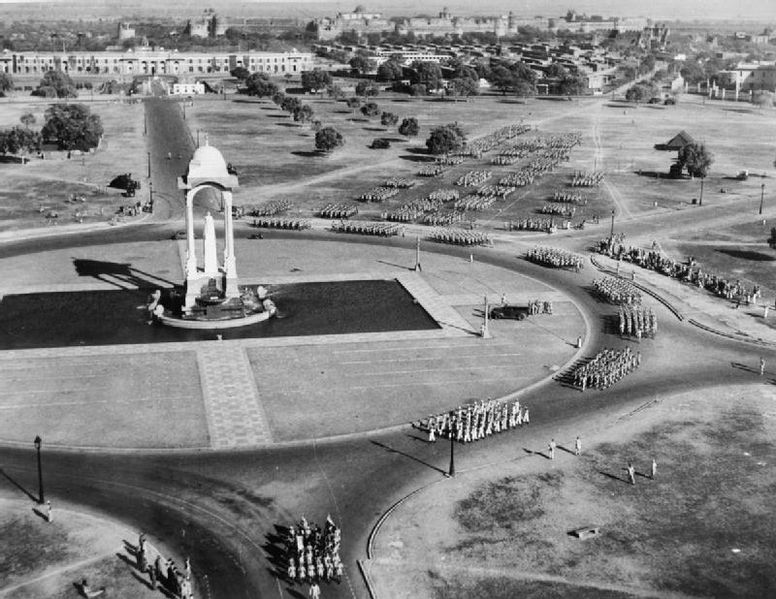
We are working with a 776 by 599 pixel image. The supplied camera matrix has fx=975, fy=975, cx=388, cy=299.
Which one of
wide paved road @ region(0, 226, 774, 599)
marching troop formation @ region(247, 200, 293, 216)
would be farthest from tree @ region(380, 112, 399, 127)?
wide paved road @ region(0, 226, 774, 599)

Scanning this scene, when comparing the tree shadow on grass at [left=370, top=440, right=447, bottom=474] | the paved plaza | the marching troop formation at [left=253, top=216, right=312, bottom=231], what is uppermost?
the marching troop formation at [left=253, top=216, right=312, bottom=231]

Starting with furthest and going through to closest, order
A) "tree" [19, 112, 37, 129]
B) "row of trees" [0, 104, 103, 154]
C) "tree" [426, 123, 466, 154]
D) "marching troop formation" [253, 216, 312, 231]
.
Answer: "tree" [19, 112, 37, 129] → "tree" [426, 123, 466, 154] → "row of trees" [0, 104, 103, 154] → "marching troop formation" [253, 216, 312, 231]

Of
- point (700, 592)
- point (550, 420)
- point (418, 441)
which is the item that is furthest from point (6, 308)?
point (700, 592)

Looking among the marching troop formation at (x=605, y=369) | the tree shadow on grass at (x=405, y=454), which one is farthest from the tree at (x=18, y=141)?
the tree shadow on grass at (x=405, y=454)

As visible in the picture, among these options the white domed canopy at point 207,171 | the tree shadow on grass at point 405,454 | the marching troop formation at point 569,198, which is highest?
the white domed canopy at point 207,171

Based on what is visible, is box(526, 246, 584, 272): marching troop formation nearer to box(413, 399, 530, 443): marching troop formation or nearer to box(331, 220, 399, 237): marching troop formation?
box(331, 220, 399, 237): marching troop formation

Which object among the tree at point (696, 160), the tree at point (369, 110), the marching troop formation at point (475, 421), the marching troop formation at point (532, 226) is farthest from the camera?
the tree at point (369, 110)

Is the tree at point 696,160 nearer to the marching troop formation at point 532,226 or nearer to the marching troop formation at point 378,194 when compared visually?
the marching troop formation at point 532,226
